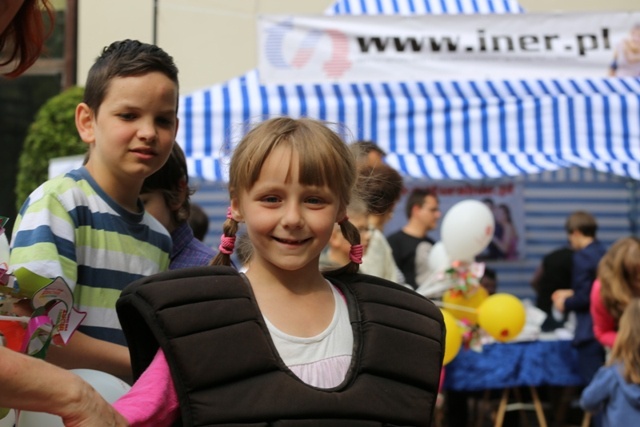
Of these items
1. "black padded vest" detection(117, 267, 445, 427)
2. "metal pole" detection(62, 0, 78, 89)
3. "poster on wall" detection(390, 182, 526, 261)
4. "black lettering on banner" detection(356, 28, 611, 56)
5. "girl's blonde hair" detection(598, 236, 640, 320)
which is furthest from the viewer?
"metal pole" detection(62, 0, 78, 89)

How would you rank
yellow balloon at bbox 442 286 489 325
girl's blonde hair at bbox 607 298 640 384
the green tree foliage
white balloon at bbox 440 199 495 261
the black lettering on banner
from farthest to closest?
the green tree foliage → the black lettering on banner → white balloon at bbox 440 199 495 261 → yellow balloon at bbox 442 286 489 325 → girl's blonde hair at bbox 607 298 640 384

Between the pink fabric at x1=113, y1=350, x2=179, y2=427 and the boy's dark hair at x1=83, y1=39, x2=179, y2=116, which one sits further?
the boy's dark hair at x1=83, y1=39, x2=179, y2=116

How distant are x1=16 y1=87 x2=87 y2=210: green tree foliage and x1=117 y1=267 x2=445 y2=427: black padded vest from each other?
909 centimetres

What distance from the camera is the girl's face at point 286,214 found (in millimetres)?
2213

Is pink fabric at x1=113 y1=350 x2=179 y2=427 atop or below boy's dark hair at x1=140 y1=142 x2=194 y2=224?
below

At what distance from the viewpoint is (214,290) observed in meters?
2.19

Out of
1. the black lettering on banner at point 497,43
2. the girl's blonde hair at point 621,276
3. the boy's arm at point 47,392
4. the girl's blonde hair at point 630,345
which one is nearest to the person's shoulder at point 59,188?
the boy's arm at point 47,392

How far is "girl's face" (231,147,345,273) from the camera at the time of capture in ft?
7.26

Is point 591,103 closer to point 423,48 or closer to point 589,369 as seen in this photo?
point 423,48

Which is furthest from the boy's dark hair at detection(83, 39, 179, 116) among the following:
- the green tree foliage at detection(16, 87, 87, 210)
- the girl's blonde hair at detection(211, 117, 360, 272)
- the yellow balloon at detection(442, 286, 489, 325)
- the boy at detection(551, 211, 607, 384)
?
the green tree foliage at detection(16, 87, 87, 210)

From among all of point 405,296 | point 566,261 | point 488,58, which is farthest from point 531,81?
point 405,296

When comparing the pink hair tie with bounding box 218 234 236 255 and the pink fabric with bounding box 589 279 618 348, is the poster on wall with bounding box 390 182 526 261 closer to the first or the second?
the pink fabric with bounding box 589 279 618 348

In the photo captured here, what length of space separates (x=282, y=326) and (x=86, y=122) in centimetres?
88

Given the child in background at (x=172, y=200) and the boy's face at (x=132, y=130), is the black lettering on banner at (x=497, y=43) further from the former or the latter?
the boy's face at (x=132, y=130)
